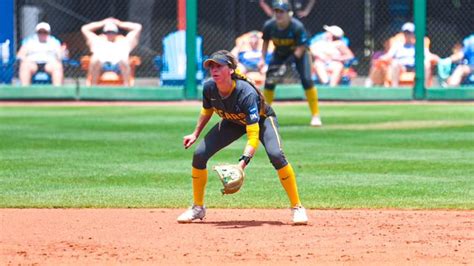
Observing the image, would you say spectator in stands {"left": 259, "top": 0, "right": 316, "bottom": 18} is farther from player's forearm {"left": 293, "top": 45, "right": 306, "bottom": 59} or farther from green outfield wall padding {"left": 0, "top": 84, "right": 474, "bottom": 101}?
player's forearm {"left": 293, "top": 45, "right": 306, "bottom": 59}

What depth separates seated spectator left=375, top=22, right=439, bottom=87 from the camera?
75.2 feet

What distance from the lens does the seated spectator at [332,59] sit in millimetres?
23109

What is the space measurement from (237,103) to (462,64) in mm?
15218

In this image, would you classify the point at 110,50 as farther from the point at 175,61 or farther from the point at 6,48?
the point at 6,48

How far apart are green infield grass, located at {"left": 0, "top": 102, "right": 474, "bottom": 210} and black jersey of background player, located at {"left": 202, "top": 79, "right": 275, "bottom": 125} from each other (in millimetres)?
1556

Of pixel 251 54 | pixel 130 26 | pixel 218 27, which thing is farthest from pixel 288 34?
pixel 130 26

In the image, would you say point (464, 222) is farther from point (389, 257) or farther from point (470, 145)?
point (470, 145)

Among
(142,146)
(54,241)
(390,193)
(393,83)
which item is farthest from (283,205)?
(393,83)

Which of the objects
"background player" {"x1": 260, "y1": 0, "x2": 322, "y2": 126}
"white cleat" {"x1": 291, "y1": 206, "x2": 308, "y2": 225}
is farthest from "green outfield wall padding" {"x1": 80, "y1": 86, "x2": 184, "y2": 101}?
"white cleat" {"x1": 291, "y1": 206, "x2": 308, "y2": 225}

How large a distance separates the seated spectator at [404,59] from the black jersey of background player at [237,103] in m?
14.6

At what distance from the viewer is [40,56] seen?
23.0 metres

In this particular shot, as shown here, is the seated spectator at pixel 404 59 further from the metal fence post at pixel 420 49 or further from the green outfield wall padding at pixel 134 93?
the green outfield wall padding at pixel 134 93

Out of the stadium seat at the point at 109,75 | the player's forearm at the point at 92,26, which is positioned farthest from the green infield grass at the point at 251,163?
the player's forearm at the point at 92,26

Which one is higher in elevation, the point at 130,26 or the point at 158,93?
the point at 130,26
